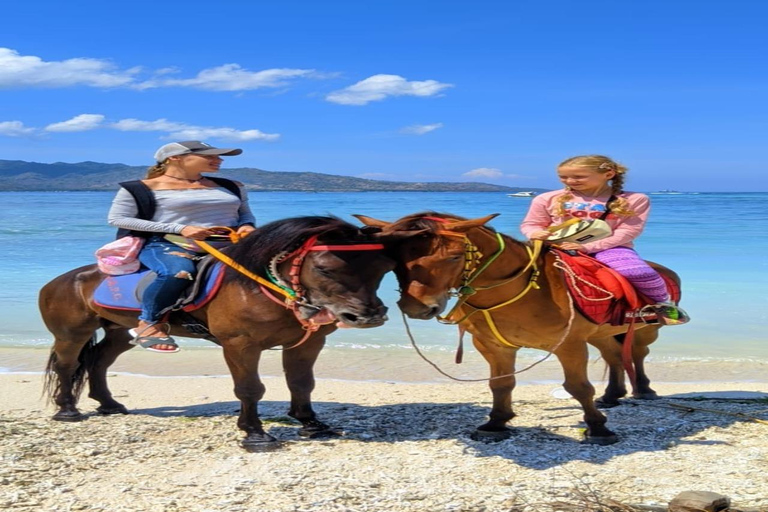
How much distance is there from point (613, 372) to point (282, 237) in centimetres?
347

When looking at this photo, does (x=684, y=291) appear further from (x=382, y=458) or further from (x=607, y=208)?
(x=382, y=458)

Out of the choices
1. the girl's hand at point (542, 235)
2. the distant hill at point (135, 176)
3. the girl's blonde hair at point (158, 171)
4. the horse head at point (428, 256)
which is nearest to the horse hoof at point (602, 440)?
the girl's hand at point (542, 235)

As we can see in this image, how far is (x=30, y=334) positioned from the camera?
10.8m

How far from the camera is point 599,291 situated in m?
5.29

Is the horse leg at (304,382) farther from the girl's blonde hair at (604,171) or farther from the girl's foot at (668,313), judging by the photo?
the girl's foot at (668,313)

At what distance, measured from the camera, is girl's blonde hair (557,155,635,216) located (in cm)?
552

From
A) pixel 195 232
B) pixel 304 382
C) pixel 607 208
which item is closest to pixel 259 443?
pixel 304 382

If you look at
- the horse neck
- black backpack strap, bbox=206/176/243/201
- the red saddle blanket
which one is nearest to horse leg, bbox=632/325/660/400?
the red saddle blanket

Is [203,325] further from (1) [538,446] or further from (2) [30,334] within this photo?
(2) [30,334]

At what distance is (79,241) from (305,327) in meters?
24.4

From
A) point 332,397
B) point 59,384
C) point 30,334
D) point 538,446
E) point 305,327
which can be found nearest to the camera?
point 305,327

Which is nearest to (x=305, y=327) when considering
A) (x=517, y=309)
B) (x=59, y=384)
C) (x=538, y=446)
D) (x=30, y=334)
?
(x=517, y=309)

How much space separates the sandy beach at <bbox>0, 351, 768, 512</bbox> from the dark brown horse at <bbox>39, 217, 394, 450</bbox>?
263 mm

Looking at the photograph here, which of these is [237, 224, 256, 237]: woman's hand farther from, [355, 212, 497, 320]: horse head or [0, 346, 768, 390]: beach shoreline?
[0, 346, 768, 390]: beach shoreline
